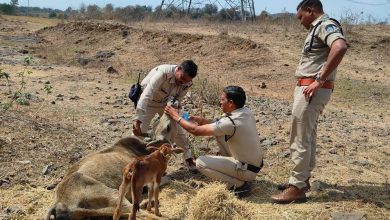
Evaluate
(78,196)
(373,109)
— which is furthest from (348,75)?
(78,196)

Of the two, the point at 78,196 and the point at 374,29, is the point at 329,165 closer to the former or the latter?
the point at 78,196

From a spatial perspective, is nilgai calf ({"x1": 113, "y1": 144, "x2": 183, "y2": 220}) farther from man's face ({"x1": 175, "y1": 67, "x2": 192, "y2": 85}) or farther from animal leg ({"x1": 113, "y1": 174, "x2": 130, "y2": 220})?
man's face ({"x1": 175, "y1": 67, "x2": 192, "y2": 85})

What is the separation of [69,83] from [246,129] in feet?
28.3

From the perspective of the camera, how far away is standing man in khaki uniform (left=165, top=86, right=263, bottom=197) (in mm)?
5457

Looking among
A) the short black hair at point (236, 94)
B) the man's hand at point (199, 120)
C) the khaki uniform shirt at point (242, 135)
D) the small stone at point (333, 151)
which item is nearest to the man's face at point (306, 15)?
the short black hair at point (236, 94)

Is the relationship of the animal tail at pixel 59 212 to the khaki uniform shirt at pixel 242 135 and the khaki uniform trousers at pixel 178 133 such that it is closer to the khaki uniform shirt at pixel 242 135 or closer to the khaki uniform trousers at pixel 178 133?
the khaki uniform shirt at pixel 242 135

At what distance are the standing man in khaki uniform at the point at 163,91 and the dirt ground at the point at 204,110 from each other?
0.54 metres

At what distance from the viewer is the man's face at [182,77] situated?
6.02m

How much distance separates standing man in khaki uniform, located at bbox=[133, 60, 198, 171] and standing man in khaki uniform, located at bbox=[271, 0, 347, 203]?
1.41 m

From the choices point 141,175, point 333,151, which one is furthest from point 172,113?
point 333,151

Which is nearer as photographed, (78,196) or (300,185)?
(78,196)

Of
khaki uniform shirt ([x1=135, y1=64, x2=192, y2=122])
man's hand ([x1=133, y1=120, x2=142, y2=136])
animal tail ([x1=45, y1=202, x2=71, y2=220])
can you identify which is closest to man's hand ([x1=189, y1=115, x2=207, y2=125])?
khaki uniform shirt ([x1=135, y1=64, x2=192, y2=122])

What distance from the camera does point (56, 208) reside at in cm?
469

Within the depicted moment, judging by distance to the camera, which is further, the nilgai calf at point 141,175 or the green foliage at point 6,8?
the green foliage at point 6,8
